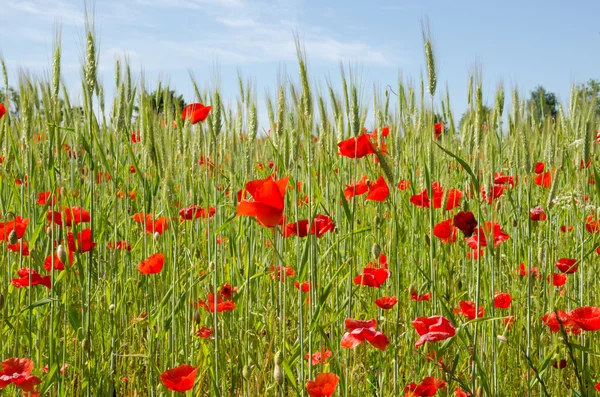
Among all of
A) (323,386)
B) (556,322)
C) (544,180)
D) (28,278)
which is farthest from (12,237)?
(544,180)

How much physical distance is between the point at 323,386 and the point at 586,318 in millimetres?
578

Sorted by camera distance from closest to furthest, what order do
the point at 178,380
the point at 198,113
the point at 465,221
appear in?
1. the point at 178,380
2. the point at 465,221
3. the point at 198,113

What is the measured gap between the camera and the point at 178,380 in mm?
1046

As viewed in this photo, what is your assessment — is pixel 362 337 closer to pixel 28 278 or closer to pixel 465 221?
pixel 465 221

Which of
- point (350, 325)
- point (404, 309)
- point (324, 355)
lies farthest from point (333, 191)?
point (350, 325)

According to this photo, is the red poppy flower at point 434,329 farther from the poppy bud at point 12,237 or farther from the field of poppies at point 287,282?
the poppy bud at point 12,237

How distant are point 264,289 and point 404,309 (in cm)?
51

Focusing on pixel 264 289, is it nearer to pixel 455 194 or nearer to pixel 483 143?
pixel 455 194

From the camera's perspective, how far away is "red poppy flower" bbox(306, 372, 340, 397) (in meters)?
0.95

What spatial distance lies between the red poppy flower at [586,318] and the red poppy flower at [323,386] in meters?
0.52

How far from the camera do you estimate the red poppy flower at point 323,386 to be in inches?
37.4

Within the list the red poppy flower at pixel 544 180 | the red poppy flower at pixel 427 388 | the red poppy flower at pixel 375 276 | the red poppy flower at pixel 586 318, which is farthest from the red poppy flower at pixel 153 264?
the red poppy flower at pixel 544 180

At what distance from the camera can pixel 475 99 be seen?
1.18 meters

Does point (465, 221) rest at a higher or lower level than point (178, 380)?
higher
